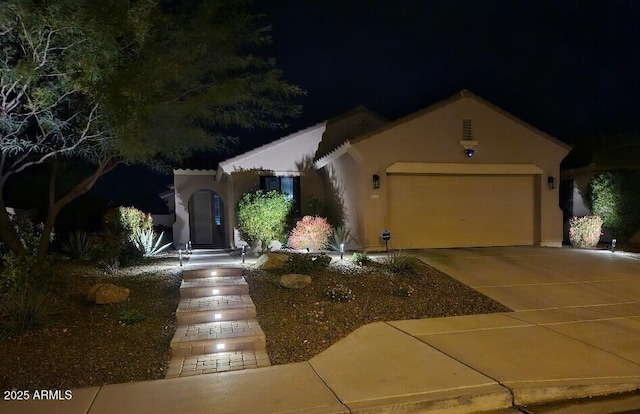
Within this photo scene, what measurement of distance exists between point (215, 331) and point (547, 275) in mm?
7508

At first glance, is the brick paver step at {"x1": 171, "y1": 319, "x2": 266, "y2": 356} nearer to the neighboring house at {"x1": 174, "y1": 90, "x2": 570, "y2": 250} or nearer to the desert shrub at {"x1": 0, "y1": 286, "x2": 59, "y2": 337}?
the desert shrub at {"x1": 0, "y1": 286, "x2": 59, "y2": 337}

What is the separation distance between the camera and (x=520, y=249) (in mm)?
13164

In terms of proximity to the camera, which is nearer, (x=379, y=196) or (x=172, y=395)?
(x=172, y=395)

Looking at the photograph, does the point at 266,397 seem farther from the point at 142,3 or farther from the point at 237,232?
the point at 237,232

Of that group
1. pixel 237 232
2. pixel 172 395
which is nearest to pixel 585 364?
pixel 172 395

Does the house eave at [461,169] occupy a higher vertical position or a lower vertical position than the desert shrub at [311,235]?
higher

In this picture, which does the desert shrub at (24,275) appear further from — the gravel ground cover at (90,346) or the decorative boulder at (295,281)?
the decorative boulder at (295,281)

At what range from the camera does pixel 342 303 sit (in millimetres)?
7719

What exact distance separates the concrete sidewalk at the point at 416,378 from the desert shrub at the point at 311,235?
535 centimetres

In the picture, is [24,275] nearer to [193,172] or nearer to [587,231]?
[193,172]

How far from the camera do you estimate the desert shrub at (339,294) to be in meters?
7.78

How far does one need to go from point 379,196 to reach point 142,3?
759cm

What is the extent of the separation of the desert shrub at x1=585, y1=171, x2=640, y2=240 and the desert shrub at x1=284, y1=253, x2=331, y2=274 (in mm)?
10813

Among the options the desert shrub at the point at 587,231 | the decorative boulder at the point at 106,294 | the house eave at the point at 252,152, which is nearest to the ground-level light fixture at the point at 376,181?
the house eave at the point at 252,152
